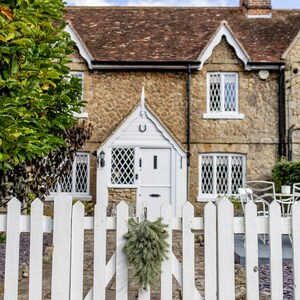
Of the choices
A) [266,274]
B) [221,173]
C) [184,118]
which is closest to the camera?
[266,274]

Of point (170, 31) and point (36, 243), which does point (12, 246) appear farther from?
point (170, 31)

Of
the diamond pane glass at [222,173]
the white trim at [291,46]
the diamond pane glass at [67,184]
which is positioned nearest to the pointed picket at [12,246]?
the diamond pane glass at [67,184]

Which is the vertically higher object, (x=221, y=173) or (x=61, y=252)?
(x=221, y=173)

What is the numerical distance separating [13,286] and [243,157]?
1208 centimetres

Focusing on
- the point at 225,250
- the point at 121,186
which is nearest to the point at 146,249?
the point at 225,250

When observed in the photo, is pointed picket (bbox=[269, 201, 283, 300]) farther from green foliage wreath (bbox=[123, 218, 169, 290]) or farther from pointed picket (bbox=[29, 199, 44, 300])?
pointed picket (bbox=[29, 199, 44, 300])

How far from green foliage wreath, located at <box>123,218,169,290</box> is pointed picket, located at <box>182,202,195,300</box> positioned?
7.0 inches

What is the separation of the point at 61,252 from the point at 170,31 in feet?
47.0

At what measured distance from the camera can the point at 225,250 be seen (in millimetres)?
3531

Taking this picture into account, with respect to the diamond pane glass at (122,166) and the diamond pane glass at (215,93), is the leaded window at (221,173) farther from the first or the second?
the diamond pane glass at (122,166)

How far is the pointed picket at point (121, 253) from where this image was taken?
3.56 meters

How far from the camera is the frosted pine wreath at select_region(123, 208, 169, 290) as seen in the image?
3463mm

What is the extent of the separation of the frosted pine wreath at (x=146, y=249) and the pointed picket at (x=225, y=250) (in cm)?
51

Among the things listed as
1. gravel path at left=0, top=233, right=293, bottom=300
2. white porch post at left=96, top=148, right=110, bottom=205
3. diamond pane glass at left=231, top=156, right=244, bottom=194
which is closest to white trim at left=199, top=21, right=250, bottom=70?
diamond pane glass at left=231, top=156, right=244, bottom=194
